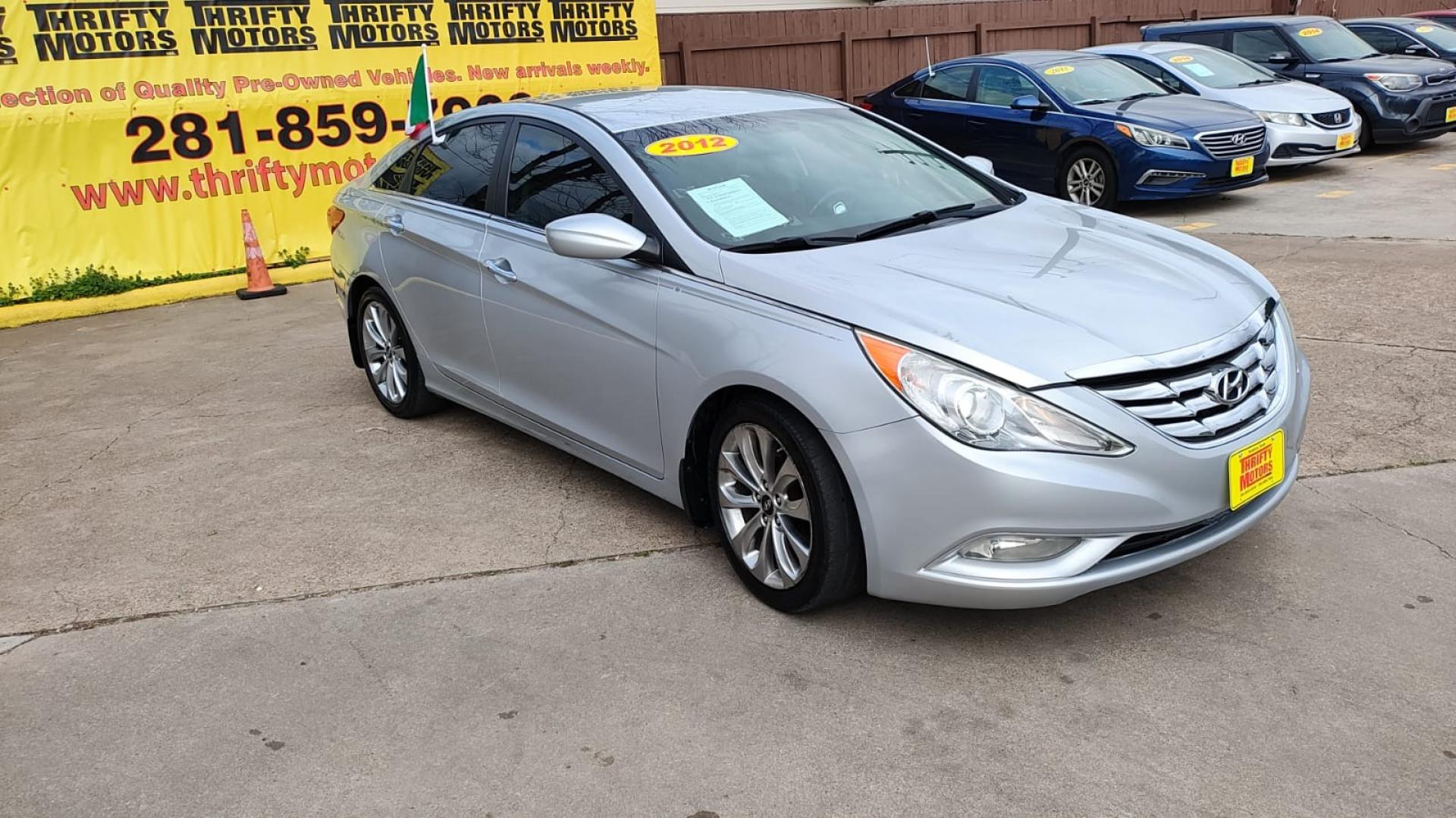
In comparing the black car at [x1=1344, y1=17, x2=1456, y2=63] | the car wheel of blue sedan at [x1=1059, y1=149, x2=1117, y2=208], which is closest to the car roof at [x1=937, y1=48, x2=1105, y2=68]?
the car wheel of blue sedan at [x1=1059, y1=149, x2=1117, y2=208]

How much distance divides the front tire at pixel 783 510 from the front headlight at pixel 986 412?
336mm

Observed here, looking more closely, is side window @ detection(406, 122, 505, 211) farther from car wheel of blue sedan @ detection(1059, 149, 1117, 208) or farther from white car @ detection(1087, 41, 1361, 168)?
white car @ detection(1087, 41, 1361, 168)

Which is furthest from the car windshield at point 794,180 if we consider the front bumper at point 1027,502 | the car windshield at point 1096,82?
the car windshield at point 1096,82

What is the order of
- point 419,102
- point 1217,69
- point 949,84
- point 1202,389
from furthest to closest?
point 1217,69 < point 949,84 < point 419,102 < point 1202,389

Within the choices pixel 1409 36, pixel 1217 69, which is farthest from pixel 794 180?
pixel 1409 36

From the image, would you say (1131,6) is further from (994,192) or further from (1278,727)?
(1278,727)

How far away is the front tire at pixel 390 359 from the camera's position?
225 inches

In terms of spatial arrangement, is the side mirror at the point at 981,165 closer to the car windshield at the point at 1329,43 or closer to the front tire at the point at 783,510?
the front tire at the point at 783,510

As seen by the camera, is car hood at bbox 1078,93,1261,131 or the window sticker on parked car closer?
the window sticker on parked car

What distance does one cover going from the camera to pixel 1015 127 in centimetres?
1112

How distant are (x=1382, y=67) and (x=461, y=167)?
463 inches

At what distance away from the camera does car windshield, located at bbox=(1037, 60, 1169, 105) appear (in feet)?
36.2

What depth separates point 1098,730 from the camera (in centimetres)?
307

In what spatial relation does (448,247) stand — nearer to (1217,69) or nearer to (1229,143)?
(1229,143)
